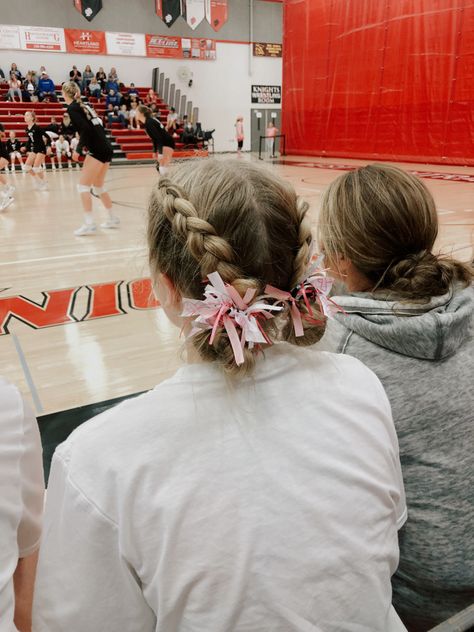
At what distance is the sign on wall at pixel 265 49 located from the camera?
20.3m

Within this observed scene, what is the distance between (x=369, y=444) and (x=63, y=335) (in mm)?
2645

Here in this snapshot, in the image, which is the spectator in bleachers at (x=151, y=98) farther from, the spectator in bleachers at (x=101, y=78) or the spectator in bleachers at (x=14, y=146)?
the spectator in bleachers at (x=14, y=146)

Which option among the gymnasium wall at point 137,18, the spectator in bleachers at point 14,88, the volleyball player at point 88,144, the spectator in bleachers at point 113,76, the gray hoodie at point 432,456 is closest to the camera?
the gray hoodie at point 432,456

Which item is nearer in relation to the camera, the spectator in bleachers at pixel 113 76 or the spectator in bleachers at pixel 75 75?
the spectator in bleachers at pixel 75 75

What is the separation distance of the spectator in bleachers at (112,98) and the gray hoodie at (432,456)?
18.1 metres

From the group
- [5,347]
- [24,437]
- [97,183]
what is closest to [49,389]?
[5,347]

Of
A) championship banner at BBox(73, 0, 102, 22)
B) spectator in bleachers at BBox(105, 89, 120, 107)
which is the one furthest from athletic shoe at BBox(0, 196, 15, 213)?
championship banner at BBox(73, 0, 102, 22)

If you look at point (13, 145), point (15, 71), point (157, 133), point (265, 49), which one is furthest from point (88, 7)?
point (157, 133)

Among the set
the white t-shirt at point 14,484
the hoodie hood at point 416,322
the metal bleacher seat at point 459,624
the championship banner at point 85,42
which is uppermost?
the championship banner at point 85,42

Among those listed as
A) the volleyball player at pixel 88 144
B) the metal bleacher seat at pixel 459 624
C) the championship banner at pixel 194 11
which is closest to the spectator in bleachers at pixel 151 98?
the championship banner at pixel 194 11

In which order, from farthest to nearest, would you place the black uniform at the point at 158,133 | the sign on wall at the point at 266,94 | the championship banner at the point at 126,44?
the sign on wall at the point at 266,94 → the championship banner at the point at 126,44 → the black uniform at the point at 158,133

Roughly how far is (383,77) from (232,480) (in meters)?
14.5

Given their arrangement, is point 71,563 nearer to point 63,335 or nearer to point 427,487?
point 427,487

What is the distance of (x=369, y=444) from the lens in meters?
0.66
